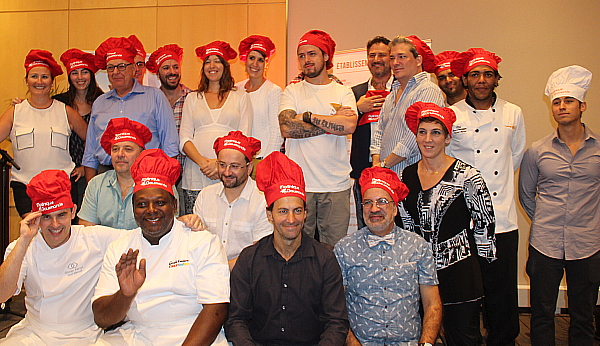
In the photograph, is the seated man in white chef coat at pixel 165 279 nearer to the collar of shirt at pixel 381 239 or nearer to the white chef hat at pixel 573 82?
the collar of shirt at pixel 381 239

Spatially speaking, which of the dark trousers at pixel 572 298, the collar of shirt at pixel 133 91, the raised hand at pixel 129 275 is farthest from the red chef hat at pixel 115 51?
the dark trousers at pixel 572 298

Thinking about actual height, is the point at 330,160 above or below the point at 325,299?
above

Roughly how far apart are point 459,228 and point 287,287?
1.03m

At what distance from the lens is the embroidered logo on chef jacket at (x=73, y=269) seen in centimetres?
254

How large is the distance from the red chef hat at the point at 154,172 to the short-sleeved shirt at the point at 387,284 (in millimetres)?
1012

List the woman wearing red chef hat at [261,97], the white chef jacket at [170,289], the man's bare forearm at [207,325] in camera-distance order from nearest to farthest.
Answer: the man's bare forearm at [207,325] < the white chef jacket at [170,289] < the woman wearing red chef hat at [261,97]

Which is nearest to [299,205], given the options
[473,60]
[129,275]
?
[129,275]

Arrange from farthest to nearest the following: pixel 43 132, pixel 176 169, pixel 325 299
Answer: pixel 43 132 → pixel 176 169 → pixel 325 299

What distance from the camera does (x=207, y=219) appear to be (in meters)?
3.02

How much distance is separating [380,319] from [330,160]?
1327mm

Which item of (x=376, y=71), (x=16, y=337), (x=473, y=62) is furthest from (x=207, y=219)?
(x=473, y=62)

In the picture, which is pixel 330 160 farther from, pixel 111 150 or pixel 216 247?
pixel 111 150

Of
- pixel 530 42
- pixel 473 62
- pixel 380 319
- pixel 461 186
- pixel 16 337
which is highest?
A: pixel 530 42

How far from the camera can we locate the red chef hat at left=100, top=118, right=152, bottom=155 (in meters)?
3.00
